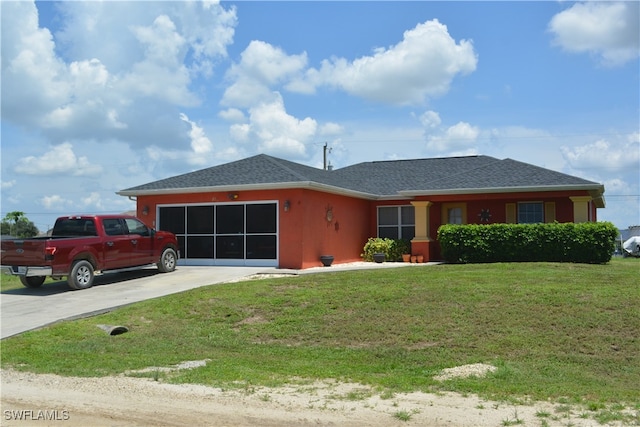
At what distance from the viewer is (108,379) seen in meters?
8.62

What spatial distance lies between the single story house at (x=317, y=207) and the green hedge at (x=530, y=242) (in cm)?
161

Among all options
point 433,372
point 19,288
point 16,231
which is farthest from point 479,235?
point 16,231

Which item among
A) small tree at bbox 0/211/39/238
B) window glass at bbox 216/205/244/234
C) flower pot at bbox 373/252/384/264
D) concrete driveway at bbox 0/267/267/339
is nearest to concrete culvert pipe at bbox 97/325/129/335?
concrete driveway at bbox 0/267/267/339

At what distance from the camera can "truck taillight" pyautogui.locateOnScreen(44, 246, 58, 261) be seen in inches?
628

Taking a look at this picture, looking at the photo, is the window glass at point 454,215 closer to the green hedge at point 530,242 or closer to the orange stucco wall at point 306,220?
the green hedge at point 530,242

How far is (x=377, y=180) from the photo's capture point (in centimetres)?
2792

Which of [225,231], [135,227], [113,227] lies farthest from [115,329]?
[225,231]

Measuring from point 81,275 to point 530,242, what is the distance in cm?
1364

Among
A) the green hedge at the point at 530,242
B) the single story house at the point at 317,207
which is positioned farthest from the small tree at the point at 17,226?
the green hedge at the point at 530,242

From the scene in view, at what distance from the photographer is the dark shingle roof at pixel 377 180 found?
20.9m

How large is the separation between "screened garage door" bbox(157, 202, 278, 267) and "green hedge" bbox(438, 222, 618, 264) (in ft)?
19.6

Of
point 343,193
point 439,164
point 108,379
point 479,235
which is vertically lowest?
point 108,379

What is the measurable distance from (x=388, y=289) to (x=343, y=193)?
30.2ft

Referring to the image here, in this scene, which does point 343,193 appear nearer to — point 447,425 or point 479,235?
point 479,235
